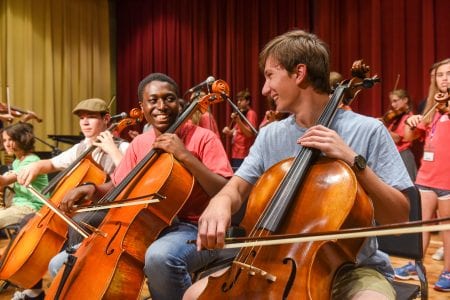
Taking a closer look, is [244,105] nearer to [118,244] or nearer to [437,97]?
[437,97]

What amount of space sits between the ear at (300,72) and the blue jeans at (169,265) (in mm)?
794

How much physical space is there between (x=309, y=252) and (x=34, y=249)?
167 centimetres

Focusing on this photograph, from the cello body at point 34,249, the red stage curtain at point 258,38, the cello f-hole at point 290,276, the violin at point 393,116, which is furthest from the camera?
the red stage curtain at point 258,38

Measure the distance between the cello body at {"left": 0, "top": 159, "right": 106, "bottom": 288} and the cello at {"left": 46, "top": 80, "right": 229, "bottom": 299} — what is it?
1.88ft

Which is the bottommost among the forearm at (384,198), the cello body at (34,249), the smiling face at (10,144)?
the cello body at (34,249)

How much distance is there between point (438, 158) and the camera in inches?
115

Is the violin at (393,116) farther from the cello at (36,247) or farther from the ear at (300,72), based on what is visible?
the ear at (300,72)

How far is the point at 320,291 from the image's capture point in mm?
1134

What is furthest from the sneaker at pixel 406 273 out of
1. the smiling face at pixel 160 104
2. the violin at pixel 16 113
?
the violin at pixel 16 113

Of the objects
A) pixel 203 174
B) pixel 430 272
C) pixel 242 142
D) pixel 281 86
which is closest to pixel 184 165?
pixel 203 174

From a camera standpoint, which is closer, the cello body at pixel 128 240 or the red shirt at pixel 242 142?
the cello body at pixel 128 240

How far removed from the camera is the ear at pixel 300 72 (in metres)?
1.49

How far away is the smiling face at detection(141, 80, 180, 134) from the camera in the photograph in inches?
86.9

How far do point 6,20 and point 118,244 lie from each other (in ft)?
20.2
